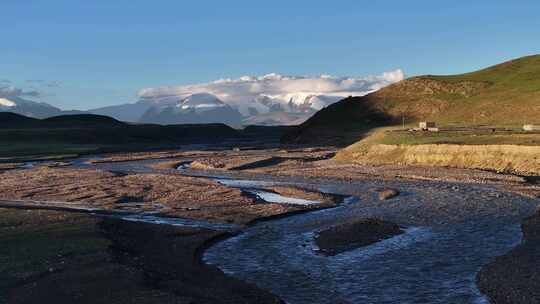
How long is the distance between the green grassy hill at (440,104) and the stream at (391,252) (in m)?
87.7

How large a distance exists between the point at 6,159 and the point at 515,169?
96.4 m

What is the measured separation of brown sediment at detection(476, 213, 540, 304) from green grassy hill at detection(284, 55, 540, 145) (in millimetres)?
102978

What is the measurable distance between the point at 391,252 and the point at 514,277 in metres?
7.14

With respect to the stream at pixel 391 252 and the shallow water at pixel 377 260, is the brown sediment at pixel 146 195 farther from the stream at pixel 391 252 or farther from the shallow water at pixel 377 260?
the shallow water at pixel 377 260

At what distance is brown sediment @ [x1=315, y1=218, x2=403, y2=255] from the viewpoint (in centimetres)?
3309

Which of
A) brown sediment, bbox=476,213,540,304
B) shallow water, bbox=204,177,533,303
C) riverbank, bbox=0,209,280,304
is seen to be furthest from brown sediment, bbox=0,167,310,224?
brown sediment, bbox=476,213,540,304

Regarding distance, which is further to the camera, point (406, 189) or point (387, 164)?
point (387, 164)

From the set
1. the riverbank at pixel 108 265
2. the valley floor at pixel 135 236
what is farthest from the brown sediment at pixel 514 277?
the riverbank at pixel 108 265

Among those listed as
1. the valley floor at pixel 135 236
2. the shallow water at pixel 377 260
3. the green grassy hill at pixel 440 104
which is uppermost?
the green grassy hill at pixel 440 104

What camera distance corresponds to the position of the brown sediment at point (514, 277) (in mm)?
23156

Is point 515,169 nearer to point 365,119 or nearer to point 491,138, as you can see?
point 491,138

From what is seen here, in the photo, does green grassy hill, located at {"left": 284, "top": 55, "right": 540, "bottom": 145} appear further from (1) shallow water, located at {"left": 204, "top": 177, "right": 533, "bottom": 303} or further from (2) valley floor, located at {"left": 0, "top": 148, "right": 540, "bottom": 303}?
(1) shallow water, located at {"left": 204, "top": 177, "right": 533, "bottom": 303}

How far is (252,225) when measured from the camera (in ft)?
133

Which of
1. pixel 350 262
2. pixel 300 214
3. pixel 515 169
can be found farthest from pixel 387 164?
pixel 350 262
